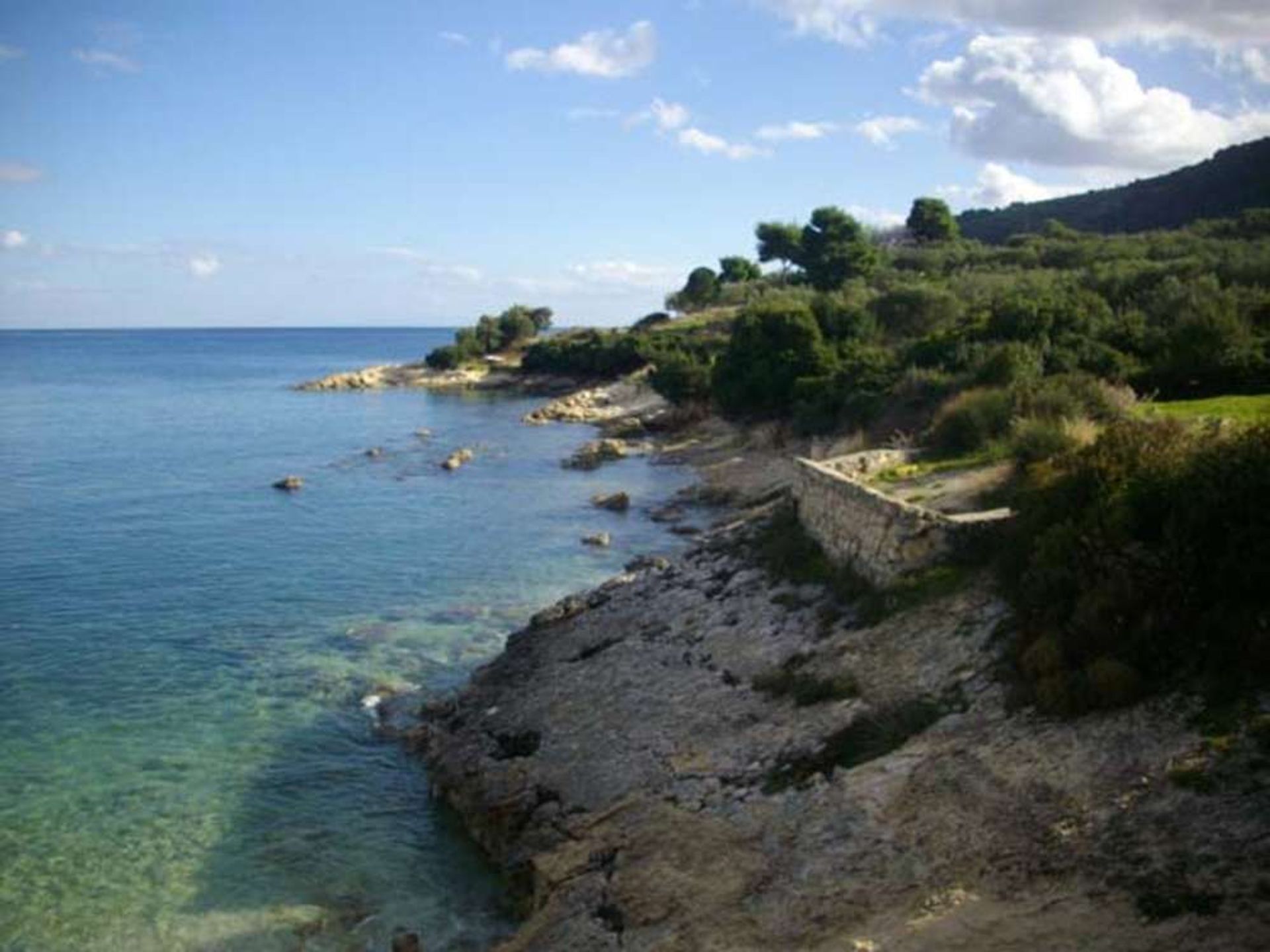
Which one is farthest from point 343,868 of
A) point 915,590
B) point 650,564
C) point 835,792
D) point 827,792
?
point 650,564

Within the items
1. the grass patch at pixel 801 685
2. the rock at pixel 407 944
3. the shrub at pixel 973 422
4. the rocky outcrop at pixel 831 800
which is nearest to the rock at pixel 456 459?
the shrub at pixel 973 422

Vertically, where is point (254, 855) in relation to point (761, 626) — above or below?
below

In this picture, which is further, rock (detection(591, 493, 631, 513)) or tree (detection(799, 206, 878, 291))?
tree (detection(799, 206, 878, 291))

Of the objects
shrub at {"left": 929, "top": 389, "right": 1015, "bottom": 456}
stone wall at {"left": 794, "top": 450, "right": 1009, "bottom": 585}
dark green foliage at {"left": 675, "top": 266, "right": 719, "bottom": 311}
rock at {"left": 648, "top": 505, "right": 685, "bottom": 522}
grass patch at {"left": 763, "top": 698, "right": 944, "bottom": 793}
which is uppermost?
dark green foliage at {"left": 675, "top": 266, "right": 719, "bottom": 311}

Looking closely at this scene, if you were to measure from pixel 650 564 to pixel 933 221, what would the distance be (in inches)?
3470

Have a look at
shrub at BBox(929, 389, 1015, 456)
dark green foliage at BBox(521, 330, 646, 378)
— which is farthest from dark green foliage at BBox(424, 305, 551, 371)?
shrub at BBox(929, 389, 1015, 456)

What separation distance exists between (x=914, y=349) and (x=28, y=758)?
100 feet

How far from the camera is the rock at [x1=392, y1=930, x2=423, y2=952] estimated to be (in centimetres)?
1370

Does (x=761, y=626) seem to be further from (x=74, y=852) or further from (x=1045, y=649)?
(x=74, y=852)

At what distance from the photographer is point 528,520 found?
1644 inches

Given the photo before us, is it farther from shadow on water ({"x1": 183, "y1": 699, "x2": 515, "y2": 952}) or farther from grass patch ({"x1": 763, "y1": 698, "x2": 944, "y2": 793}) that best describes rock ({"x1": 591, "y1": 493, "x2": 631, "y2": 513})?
grass patch ({"x1": 763, "y1": 698, "x2": 944, "y2": 793})

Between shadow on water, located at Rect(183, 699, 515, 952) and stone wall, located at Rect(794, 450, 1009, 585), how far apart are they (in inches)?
324

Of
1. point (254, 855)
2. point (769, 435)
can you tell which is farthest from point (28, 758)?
point (769, 435)

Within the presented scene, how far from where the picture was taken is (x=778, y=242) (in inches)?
4437
